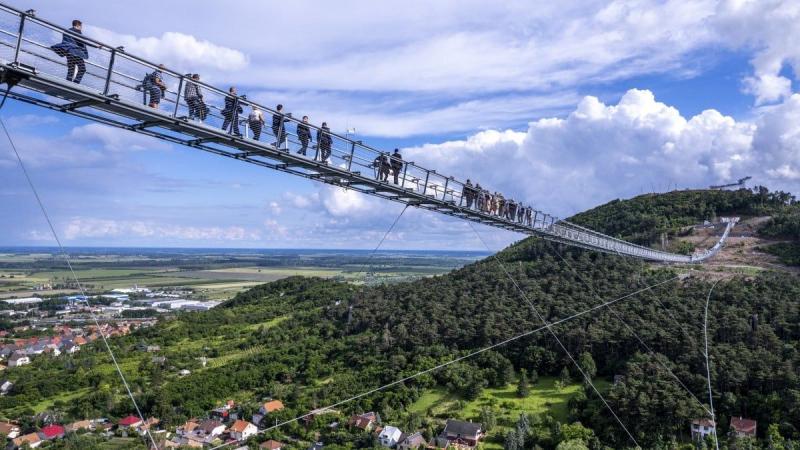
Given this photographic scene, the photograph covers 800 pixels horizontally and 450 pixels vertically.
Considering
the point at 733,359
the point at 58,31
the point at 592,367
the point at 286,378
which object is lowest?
the point at 286,378

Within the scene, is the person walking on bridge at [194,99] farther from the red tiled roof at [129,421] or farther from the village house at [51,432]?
the red tiled roof at [129,421]

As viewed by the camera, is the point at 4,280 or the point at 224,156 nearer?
the point at 224,156

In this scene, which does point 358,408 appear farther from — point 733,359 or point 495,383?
point 733,359

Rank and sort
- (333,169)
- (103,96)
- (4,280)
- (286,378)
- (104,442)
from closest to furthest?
(103,96) < (333,169) < (104,442) < (286,378) < (4,280)

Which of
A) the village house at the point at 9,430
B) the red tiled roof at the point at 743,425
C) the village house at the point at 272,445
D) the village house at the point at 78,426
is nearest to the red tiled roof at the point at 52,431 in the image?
the village house at the point at 78,426

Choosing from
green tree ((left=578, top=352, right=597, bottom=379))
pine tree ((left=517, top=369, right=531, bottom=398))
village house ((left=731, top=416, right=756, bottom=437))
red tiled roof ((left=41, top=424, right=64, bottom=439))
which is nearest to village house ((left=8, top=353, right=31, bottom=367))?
red tiled roof ((left=41, top=424, right=64, bottom=439))

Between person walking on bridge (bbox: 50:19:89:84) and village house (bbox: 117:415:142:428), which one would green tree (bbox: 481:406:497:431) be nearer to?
village house (bbox: 117:415:142:428)

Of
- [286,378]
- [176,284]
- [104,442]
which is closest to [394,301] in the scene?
[286,378]

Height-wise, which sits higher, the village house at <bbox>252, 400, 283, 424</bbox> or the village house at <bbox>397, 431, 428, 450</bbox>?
the village house at <bbox>397, 431, 428, 450</bbox>
